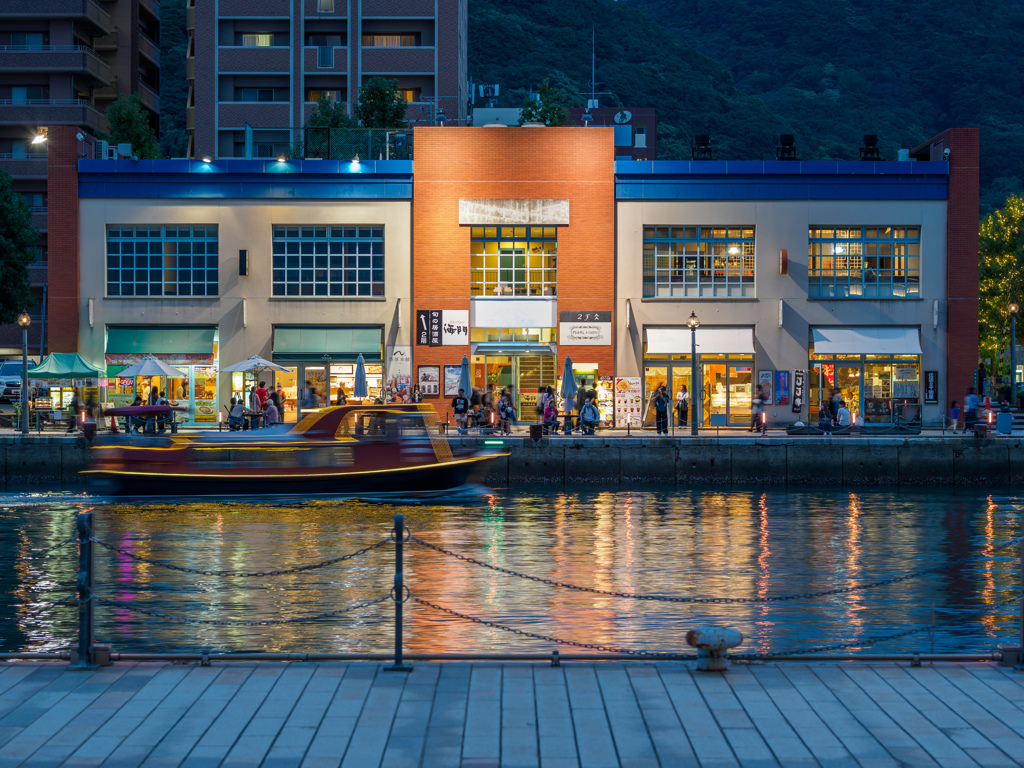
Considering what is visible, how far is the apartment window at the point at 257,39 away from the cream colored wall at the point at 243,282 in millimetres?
35941

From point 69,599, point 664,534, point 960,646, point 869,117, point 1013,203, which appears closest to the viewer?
point 960,646

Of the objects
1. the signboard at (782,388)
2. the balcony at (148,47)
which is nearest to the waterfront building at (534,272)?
the signboard at (782,388)

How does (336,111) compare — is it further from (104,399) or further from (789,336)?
(789,336)

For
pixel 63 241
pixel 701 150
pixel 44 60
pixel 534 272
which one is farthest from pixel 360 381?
pixel 44 60

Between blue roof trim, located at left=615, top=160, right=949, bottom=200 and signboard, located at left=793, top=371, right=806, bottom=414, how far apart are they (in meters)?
7.21

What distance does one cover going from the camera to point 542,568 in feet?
69.6

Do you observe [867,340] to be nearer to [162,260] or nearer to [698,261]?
[698,261]

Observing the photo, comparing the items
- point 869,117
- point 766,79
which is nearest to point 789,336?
point 869,117

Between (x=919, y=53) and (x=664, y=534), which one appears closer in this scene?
(x=664, y=534)

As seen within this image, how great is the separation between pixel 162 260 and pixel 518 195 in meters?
14.6

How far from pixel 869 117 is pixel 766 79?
20221 millimetres

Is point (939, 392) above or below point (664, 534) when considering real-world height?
above

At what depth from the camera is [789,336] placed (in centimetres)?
4722

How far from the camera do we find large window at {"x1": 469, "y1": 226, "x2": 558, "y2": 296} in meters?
47.5
